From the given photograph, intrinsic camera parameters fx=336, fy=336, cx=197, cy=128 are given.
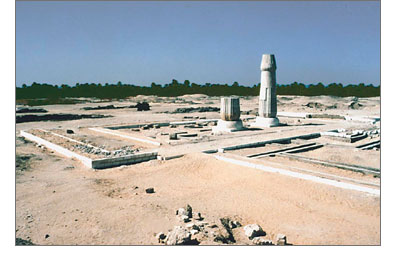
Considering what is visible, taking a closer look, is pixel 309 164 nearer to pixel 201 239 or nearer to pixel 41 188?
pixel 201 239

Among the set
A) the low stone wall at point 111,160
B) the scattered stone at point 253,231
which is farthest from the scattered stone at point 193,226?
the low stone wall at point 111,160

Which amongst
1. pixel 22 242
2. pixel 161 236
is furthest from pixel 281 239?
pixel 22 242

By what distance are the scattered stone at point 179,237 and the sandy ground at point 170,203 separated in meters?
0.37

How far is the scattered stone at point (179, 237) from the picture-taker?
5.35 metres

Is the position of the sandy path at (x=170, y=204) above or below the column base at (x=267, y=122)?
below

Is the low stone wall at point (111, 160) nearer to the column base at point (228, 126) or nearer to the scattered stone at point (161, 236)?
the scattered stone at point (161, 236)

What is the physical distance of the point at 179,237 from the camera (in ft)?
17.7

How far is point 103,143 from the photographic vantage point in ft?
48.2

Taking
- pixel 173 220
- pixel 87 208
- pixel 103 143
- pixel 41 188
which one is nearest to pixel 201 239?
pixel 173 220

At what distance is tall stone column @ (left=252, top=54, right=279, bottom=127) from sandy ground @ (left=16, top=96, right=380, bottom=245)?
33.1 feet

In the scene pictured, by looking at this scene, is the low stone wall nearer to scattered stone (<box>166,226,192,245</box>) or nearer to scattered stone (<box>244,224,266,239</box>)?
scattered stone (<box>166,226,192,245</box>)

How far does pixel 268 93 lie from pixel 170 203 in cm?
1462

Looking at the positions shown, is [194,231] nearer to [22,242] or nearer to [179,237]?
[179,237]

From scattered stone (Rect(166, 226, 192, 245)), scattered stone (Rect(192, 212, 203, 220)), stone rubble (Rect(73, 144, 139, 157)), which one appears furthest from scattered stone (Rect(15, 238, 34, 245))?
stone rubble (Rect(73, 144, 139, 157))
